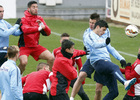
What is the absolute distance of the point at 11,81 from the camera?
24.0ft

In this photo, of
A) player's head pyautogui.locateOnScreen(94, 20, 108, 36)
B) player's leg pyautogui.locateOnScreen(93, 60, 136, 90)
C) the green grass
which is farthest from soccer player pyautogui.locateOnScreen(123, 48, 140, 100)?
the green grass

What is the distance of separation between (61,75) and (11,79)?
1.19 metres

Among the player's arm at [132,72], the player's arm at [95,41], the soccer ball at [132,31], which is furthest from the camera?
the soccer ball at [132,31]

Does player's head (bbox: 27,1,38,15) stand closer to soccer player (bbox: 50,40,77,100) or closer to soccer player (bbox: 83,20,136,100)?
soccer player (bbox: 83,20,136,100)

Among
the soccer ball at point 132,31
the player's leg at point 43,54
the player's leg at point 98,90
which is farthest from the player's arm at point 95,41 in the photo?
the player's leg at point 43,54

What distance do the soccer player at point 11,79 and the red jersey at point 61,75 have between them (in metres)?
0.89

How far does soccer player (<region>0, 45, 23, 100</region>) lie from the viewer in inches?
288

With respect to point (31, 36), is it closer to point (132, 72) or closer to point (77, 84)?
point (77, 84)

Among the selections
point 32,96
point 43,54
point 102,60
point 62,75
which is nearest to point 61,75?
point 62,75

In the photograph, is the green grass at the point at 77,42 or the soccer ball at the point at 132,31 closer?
the soccer ball at the point at 132,31

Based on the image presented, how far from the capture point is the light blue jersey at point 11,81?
24.0 ft

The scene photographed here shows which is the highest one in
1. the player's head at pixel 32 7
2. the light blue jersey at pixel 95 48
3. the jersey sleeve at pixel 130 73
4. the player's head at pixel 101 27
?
the player's head at pixel 32 7

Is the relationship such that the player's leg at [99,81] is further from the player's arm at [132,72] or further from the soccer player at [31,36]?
the soccer player at [31,36]

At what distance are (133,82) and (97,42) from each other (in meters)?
1.28
